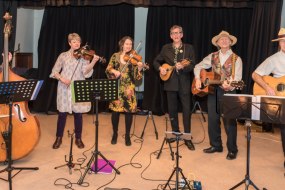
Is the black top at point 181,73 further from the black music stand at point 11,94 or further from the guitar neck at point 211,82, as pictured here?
the black music stand at point 11,94

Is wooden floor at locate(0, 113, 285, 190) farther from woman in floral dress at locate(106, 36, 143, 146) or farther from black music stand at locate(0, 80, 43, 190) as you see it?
woman in floral dress at locate(106, 36, 143, 146)

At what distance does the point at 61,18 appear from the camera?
7.23m

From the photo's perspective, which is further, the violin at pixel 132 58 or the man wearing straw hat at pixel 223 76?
the violin at pixel 132 58

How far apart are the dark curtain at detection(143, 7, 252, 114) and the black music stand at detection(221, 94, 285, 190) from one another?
4117 millimetres

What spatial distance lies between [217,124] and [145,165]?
1121 millimetres

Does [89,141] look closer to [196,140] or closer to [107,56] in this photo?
[196,140]

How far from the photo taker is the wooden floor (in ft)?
11.5

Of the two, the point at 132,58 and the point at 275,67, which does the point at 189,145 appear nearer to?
the point at 132,58

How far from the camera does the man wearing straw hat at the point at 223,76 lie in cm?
419

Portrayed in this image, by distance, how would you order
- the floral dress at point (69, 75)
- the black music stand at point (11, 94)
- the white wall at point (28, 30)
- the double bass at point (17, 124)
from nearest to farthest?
1. the black music stand at point (11, 94)
2. the double bass at point (17, 124)
3. the floral dress at point (69, 75)
4. the white wall at point (28, 30)

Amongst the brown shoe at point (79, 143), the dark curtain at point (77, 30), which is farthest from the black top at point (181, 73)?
the dark curtain at point (77, 30)

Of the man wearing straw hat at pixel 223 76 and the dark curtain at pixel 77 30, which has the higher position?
the dark curtain at pixel 77 30

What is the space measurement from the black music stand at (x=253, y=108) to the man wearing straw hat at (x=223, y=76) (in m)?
0.96

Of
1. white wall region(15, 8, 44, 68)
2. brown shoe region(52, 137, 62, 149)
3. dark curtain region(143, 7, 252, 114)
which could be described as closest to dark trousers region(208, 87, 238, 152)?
brown shoe region(52, 137, 62, 149)
